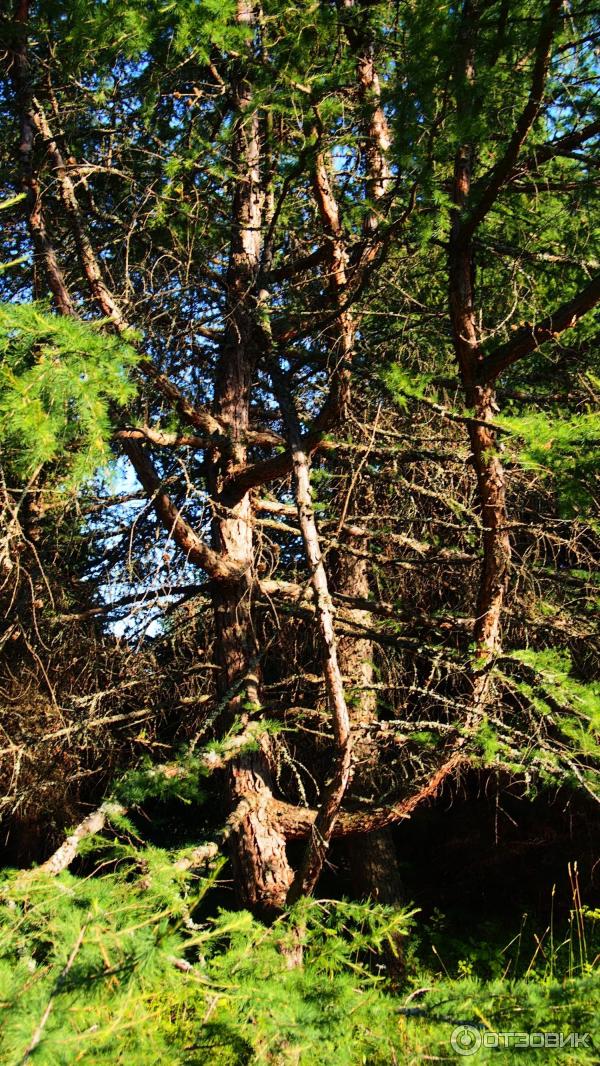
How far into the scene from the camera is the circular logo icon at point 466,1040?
8.07 ft

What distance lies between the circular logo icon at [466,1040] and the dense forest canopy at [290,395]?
1.66 metres

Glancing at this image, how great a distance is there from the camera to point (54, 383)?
3143 millimetres

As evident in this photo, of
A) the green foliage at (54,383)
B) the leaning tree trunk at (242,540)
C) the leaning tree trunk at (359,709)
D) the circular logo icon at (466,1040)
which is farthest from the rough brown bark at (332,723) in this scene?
the leaning tree trunk at (359,709)

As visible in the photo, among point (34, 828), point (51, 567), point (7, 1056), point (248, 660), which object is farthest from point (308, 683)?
point (7, 1056)

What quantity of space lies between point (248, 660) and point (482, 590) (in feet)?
5.53

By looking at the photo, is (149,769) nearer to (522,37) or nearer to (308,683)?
(308,683)

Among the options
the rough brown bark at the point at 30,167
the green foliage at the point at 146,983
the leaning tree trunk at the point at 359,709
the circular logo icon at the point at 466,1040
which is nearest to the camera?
the green foliage at the point at 146,983

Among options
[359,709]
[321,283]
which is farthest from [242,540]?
[321,283]

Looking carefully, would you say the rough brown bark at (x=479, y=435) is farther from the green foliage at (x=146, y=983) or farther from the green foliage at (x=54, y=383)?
the green foliage at (x=54, y=383)

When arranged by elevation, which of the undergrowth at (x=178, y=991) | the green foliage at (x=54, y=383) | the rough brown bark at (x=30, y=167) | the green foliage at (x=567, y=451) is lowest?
the undergrowth at (x=178, y=991)

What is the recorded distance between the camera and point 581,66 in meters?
4.50

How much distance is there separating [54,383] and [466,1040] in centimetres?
262

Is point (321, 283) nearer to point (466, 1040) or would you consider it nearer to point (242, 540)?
point (242, 540)

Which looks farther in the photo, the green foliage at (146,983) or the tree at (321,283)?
the tree at (321,283)
